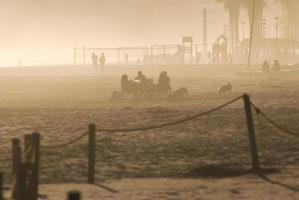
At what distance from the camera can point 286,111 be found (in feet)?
69.5

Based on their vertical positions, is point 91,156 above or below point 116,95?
below

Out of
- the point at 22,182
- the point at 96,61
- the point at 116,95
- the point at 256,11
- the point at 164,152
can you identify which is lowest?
the point at 164,152

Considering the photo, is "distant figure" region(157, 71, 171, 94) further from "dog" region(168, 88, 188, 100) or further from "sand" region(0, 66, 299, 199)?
"sand" region(0, 66, 299, 199)

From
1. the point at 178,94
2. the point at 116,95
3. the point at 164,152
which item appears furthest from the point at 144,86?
the point at 164,152

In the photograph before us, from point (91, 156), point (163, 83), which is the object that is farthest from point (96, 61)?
point (91, 156)

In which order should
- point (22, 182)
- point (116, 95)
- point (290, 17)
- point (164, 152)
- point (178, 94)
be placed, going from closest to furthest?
1. point (22, 182)
2. point (164, 152)
3. point (178, 94)
4. point (116, 95)
5. point (290, 17)

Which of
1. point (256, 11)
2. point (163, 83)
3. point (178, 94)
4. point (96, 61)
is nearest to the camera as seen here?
point (178, 94)

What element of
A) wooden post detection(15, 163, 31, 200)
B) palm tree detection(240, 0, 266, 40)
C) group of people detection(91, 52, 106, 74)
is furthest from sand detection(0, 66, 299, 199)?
palm tree detection(240, 0, 266, 40)

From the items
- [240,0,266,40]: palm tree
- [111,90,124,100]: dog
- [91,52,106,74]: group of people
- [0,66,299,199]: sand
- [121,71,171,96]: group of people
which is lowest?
[0,66,299,199]: sand

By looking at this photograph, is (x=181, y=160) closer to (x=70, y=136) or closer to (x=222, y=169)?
(x=222, y=169)

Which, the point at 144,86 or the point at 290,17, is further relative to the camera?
the point at 290,17

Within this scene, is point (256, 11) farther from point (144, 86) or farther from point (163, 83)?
point (144, 86)

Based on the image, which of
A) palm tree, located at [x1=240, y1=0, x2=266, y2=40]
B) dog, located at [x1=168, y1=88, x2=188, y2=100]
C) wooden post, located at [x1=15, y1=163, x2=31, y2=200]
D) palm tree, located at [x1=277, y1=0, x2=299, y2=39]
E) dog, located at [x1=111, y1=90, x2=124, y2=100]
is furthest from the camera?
palm tree, located at [x1=277, y1=0, x2=299, y2=39]

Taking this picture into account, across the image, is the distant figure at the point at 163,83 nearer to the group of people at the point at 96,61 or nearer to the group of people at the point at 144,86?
the group of people at the point at 144,86
